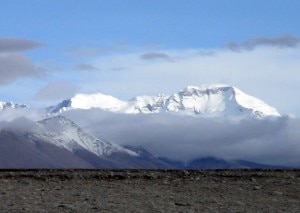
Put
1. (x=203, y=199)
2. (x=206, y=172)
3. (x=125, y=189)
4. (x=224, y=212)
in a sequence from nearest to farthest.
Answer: (x=224, y=212)
(x=203, y=199)
(x=125, y=189)
(x=206, y=172)

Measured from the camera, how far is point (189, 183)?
973 inches

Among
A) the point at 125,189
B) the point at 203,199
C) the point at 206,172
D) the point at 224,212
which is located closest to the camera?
the point at 224,212

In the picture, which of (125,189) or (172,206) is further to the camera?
(125,189)

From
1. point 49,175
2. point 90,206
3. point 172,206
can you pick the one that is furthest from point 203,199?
point 49,175

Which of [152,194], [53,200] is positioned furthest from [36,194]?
[152,194]

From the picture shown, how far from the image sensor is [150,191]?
77.6ft

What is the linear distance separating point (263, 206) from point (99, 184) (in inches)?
199

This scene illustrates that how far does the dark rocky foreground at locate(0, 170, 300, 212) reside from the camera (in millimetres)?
21469

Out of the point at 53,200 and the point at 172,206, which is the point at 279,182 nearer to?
the point at 172,206

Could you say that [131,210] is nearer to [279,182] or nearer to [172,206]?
[172,206]

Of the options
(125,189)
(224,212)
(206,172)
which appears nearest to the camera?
(224,212)

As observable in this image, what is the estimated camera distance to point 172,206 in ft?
70.4

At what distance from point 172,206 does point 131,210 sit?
99cm

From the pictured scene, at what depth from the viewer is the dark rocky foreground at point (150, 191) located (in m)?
21.5
